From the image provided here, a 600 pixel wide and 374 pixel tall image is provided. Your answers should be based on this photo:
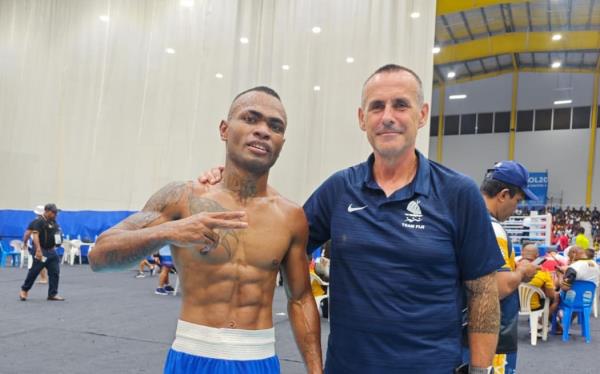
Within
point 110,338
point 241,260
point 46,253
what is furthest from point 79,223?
point 241,260

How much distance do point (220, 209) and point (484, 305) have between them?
964 millimetres

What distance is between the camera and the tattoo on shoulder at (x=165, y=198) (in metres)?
1.87

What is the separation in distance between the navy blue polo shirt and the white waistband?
12.8 inches

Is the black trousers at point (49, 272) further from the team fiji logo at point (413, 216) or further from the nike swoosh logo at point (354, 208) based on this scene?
the team fiji logo at point (413, 216)

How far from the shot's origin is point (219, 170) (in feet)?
6.91

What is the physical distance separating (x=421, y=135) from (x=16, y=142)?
12.0 metres

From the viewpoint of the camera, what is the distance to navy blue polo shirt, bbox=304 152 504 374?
1534mm

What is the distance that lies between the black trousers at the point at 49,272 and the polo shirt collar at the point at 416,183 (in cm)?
732

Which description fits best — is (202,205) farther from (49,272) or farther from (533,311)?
(49,272)

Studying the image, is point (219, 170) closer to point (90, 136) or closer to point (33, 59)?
point (90, 136)

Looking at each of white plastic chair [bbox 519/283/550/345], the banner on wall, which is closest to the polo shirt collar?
white plastic chair [bbox 519/283/550/345]

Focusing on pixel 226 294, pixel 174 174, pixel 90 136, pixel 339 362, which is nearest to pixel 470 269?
pixel 339 362

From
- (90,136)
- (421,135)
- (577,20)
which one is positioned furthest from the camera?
(577,20)

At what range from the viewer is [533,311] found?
20.3 ft
